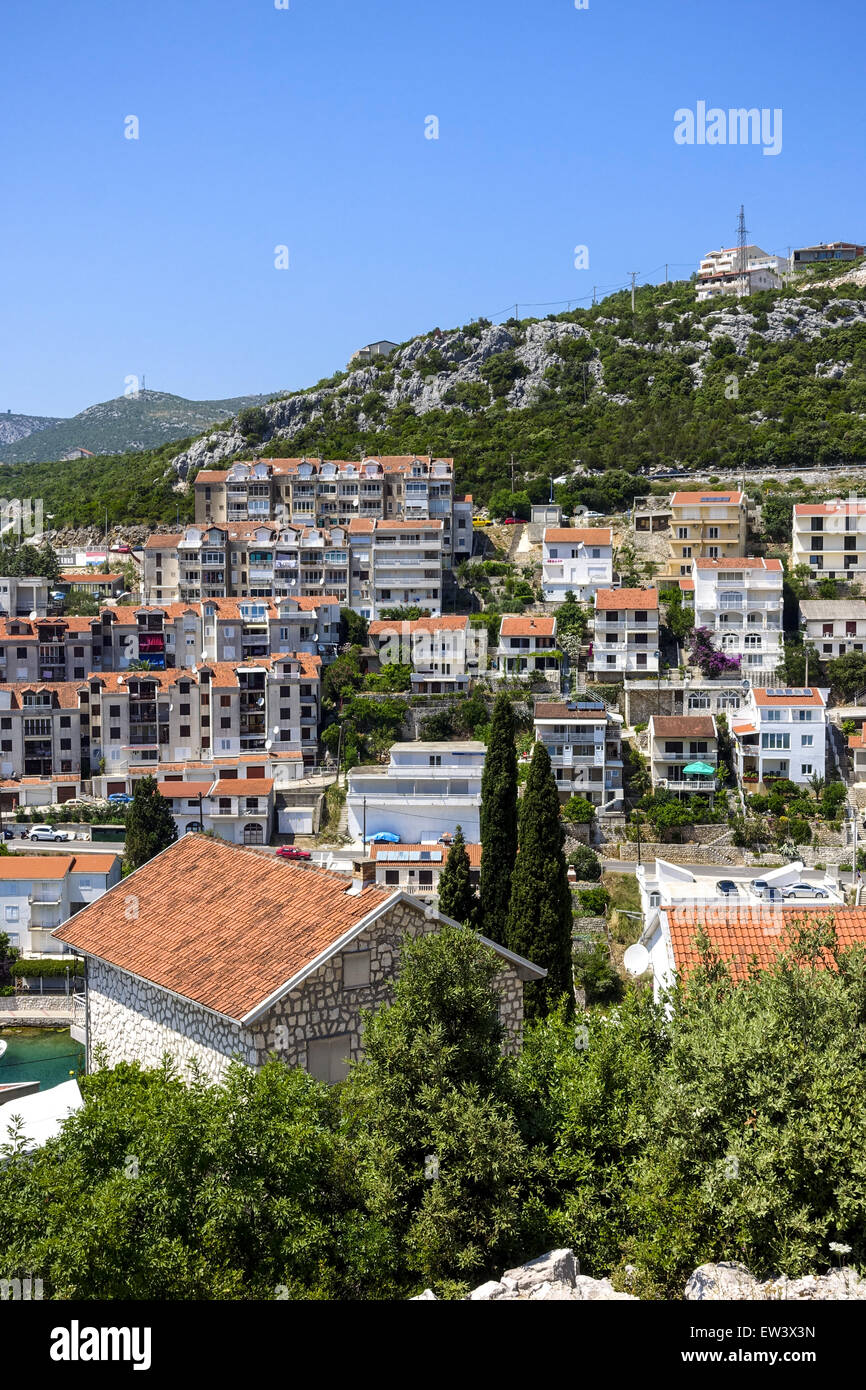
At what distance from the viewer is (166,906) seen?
15188 millimetres

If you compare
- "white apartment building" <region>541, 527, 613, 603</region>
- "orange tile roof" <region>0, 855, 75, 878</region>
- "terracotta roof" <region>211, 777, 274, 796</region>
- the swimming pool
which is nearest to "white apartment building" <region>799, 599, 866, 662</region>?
"white apartment building" <region>541, 527, 613, 603</region>

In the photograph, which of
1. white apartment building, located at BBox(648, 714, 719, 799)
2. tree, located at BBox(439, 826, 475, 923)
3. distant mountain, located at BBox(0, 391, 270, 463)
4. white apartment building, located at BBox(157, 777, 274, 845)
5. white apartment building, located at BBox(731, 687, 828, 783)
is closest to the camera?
tree, located at BBox(439, 826, 475, 923)

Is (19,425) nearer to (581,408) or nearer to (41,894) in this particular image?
(581,408)

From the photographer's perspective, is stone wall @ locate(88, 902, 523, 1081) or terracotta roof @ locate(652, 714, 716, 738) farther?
terracotta roof @ locate(652, 714, 716, 738)

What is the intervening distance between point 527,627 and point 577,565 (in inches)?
263

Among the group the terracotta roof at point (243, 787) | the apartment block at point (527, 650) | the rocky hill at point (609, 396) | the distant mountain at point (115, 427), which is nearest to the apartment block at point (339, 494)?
the rocky hill at point (609, 396)

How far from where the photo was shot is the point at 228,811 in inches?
1789

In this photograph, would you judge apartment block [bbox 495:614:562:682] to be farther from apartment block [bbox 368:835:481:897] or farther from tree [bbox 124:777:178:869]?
tree [bbox 124:777:178:869]

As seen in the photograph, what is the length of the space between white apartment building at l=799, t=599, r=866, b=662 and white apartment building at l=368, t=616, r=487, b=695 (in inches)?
547

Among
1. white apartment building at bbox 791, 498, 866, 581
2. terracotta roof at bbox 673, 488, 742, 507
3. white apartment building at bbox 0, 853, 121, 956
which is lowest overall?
white apartment building at bbox 0, 853, 121, 956

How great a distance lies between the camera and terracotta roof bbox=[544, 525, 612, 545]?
195ft

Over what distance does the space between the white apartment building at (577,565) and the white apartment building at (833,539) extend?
8.95 m

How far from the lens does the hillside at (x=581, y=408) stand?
73.4 meters
